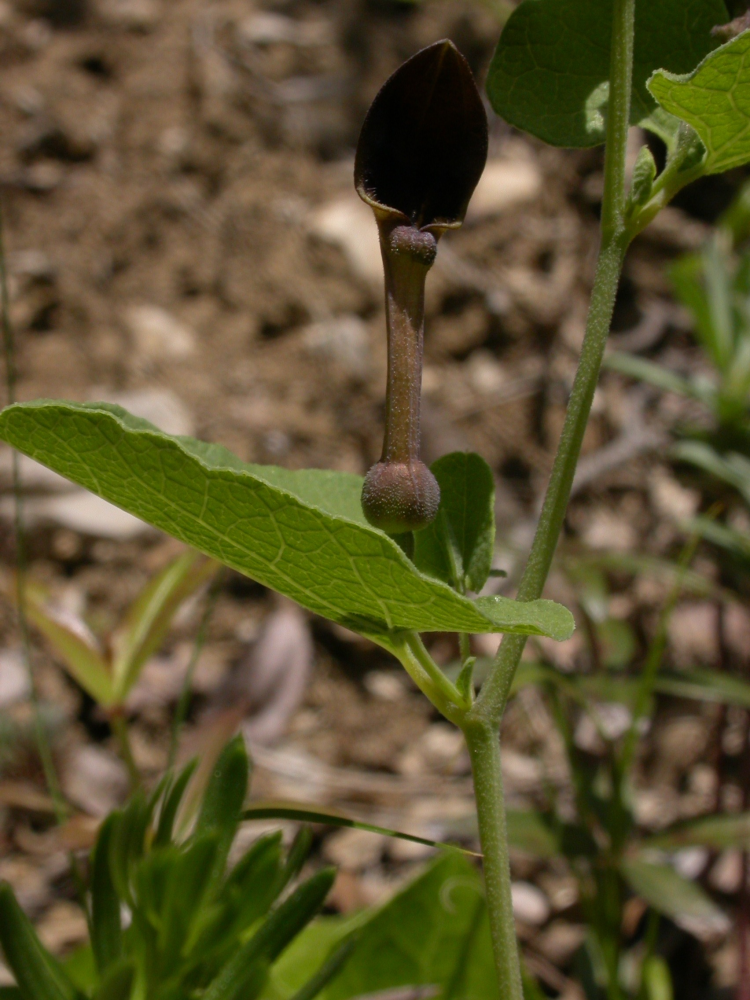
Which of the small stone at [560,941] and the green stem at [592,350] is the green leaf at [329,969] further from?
the small stone at [560,941]

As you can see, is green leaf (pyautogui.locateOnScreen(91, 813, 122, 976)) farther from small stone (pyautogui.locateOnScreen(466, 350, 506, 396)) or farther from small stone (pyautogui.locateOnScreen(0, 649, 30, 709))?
small stone (pyautogui.locateOnScreen(466, 350, 506, 396))

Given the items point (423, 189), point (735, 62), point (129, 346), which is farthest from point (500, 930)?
point (129, 346)

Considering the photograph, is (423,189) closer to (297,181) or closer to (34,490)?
(34,490)

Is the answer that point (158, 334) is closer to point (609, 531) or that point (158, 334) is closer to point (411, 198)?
point (609, 531)

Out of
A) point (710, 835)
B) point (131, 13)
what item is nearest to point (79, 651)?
point (710, 835)

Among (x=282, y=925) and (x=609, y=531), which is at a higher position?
(x=282, y=925)

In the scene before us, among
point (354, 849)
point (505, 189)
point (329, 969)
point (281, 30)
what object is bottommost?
point (354, 849)

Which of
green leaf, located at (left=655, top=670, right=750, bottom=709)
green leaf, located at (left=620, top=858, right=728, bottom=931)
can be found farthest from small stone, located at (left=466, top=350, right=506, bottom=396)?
green leaf, located at (left=620, top=858, right=728, bottom=931)

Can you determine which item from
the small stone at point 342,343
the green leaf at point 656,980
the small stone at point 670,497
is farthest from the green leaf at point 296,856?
the small stone at point 342,343
